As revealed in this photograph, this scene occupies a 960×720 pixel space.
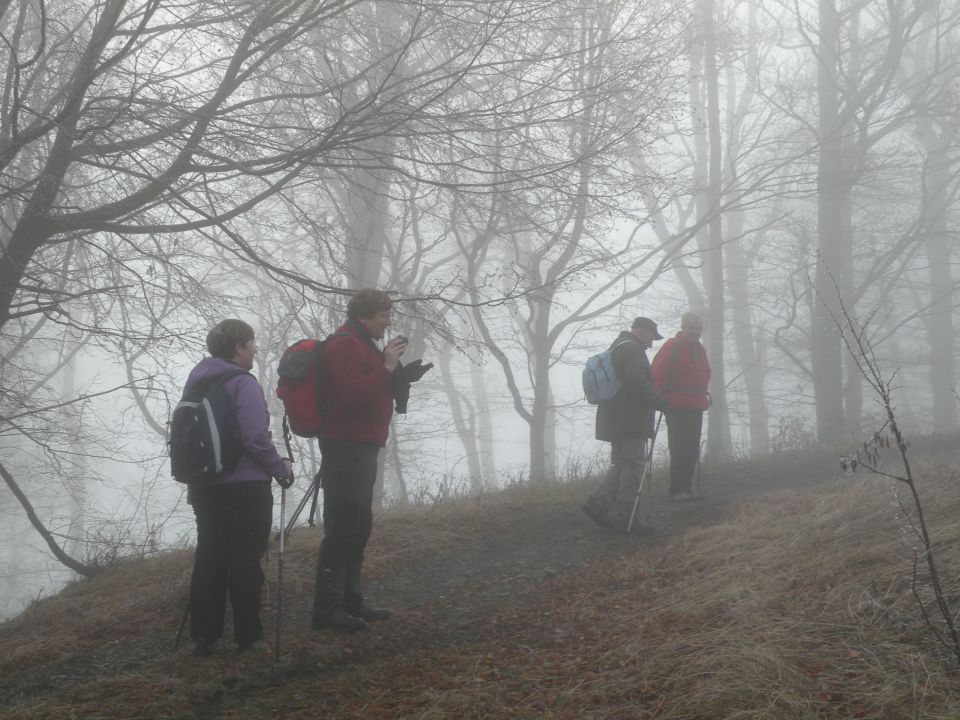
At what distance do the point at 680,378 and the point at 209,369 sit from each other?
5.11 m

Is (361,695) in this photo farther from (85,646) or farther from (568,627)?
(85,646)

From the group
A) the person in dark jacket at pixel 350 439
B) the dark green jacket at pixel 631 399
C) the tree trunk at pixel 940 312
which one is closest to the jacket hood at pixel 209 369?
the person in dark jacket at pixel 350 439

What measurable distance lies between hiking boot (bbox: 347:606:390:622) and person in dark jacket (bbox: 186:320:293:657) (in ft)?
1.95

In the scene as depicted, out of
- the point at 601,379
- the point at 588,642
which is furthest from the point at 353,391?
the point at 601,379

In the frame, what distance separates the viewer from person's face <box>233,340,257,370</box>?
4727 millimetres

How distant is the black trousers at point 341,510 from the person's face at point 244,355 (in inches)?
25.2

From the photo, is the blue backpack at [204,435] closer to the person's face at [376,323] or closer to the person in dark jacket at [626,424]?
the person's face at [376,323]

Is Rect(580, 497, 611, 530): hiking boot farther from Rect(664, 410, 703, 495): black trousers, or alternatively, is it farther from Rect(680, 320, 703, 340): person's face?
Rect(680, 320, 703, 340): person's face

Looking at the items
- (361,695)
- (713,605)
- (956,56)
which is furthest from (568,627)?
(956,56)

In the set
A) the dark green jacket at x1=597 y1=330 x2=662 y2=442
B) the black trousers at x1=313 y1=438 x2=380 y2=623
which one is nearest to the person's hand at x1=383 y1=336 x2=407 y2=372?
the black trousers at x1=313 y1=438 x2=380 y2=623

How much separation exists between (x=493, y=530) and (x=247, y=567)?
3.25 meters

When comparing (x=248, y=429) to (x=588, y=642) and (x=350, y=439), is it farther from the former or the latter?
(x=588, y=642)

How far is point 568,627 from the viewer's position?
464 cm

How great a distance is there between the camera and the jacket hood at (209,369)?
4512 millimetres
